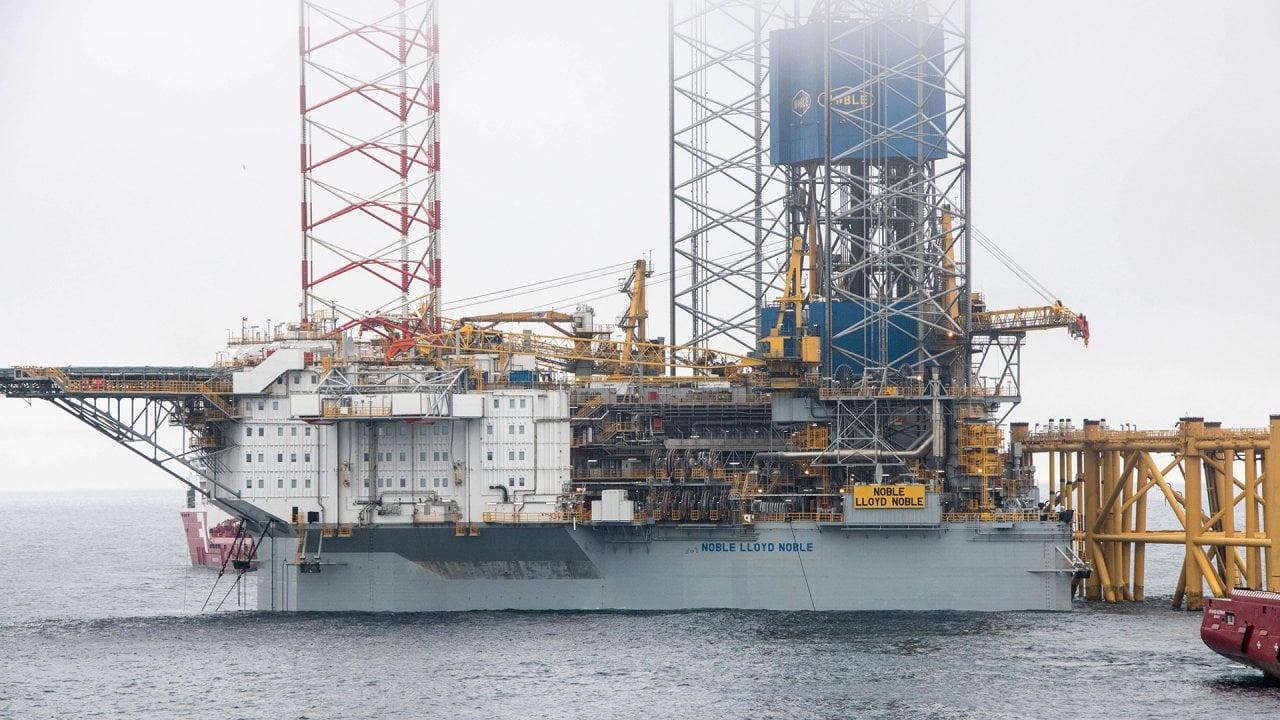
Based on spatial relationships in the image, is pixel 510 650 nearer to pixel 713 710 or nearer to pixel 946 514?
pixel 713 710

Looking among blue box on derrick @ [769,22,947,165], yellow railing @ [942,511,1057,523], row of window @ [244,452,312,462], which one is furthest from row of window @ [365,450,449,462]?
yellow railing @ [942,511,1057,523]

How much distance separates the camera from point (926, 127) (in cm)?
6194

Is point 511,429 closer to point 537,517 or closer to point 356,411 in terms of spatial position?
point 537,517

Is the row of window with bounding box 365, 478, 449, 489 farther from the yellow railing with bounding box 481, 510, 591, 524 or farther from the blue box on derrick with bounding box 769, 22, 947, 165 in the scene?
the blue box on derrick with bounding box 769, 22, 947, 165

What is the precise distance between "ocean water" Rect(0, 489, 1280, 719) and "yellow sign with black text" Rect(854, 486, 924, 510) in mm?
3416

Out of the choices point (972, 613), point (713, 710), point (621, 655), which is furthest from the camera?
point (972, 613)

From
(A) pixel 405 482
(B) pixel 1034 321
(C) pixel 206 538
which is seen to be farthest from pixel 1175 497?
(C) pixel 206 538

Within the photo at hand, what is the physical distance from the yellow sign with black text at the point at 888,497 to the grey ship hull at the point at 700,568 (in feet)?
3.05

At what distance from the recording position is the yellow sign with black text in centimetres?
5716

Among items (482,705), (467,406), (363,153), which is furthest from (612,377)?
(482,705)

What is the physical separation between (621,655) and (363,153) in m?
19.7

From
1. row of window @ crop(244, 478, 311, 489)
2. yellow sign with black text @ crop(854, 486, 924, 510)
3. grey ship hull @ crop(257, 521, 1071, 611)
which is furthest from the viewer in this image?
row of window @ crop(244, 478, 311, 489)

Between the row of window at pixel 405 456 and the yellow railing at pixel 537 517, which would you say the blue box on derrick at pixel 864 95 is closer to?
the yellow railing at pixel 537 517

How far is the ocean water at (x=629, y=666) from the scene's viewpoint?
44.3 metres
